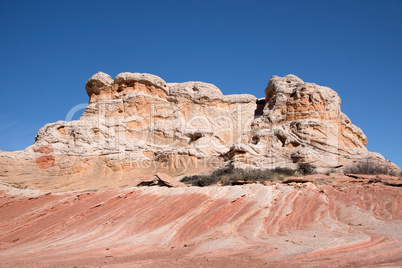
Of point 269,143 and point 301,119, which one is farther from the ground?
point 301,119

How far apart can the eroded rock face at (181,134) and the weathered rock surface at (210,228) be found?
9.12m

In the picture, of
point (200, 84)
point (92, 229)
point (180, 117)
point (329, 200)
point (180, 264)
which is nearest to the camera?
point (180, 264)

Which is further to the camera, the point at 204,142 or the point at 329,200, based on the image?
the point at 204,142

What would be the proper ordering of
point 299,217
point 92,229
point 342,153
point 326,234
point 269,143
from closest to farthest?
point 326,234 < point 299,217 < point 92,229 < point 342,153 < point 269,143

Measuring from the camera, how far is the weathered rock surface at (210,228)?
17.3 ft

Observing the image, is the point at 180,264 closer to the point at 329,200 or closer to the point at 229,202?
the point at 229,202

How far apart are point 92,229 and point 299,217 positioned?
16.5ft

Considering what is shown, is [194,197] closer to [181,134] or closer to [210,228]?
[210,228]

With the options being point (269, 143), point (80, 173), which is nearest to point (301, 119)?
point (269, 143)

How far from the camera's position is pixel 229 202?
8.44m

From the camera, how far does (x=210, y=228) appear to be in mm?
7379

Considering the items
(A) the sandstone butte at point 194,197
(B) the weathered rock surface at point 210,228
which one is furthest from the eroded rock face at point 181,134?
(B) the weathered rock surface at point 210,228

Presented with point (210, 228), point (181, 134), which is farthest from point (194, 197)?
point (181, 134)

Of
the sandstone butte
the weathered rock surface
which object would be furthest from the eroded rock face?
the weathered rock surface
